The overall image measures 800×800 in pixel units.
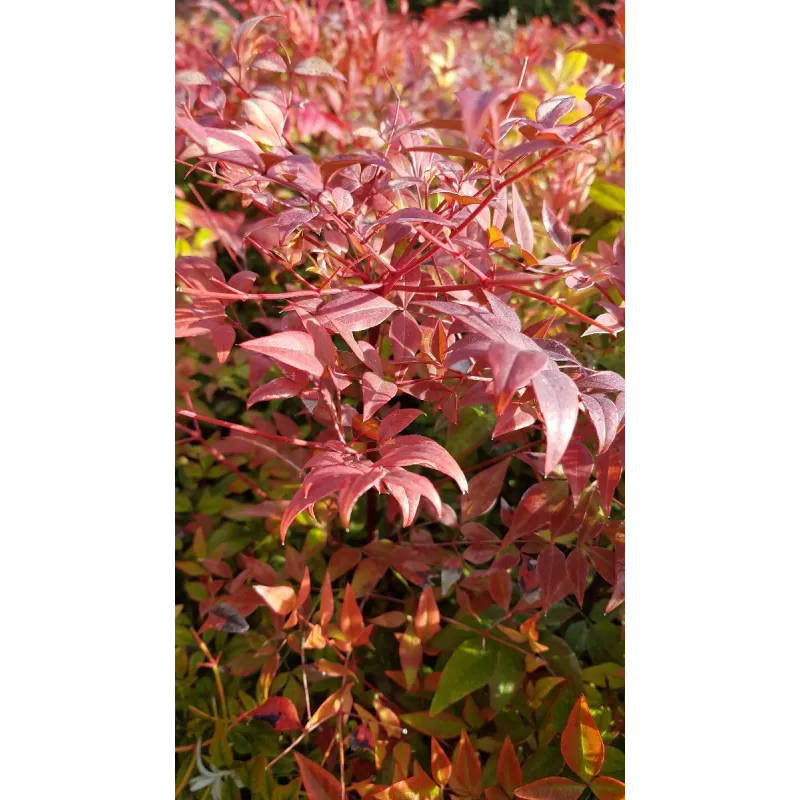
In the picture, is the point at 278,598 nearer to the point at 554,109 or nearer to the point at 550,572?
the point at 550,572

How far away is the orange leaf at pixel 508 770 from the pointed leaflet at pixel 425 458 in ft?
1.08

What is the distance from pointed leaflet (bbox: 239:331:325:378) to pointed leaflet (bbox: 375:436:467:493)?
0.10 m

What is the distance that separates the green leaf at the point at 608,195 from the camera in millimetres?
1207

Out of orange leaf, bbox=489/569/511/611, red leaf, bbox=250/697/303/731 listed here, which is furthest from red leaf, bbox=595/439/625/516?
red leaf, bbox=250/697/303/731

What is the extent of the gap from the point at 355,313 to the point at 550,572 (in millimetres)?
333

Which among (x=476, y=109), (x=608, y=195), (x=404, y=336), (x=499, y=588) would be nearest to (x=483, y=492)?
(x=499, y=588)

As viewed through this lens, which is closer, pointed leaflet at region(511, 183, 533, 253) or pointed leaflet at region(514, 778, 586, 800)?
pointed leaflet at region(514, 778, 586, 800)

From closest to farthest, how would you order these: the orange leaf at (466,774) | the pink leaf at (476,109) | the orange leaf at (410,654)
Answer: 1. the pink leaf at (476,109)
2. the orange leaf at (466,774)
3. the orange leaf at (410,654)

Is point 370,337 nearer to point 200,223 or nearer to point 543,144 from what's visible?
point 543,144

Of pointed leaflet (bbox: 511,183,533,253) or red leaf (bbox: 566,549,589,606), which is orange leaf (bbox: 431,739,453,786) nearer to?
red leaf (bbox: 566,549,589,606)

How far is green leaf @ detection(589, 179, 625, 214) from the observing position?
3.96 ft

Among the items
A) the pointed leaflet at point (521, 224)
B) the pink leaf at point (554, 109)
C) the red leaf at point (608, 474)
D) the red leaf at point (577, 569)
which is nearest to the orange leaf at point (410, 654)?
the red leaf at point (577, 569)

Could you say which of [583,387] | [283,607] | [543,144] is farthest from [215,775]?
[543,144]

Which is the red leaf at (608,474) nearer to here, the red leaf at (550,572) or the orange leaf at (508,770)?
the red leaf at (550,572)
